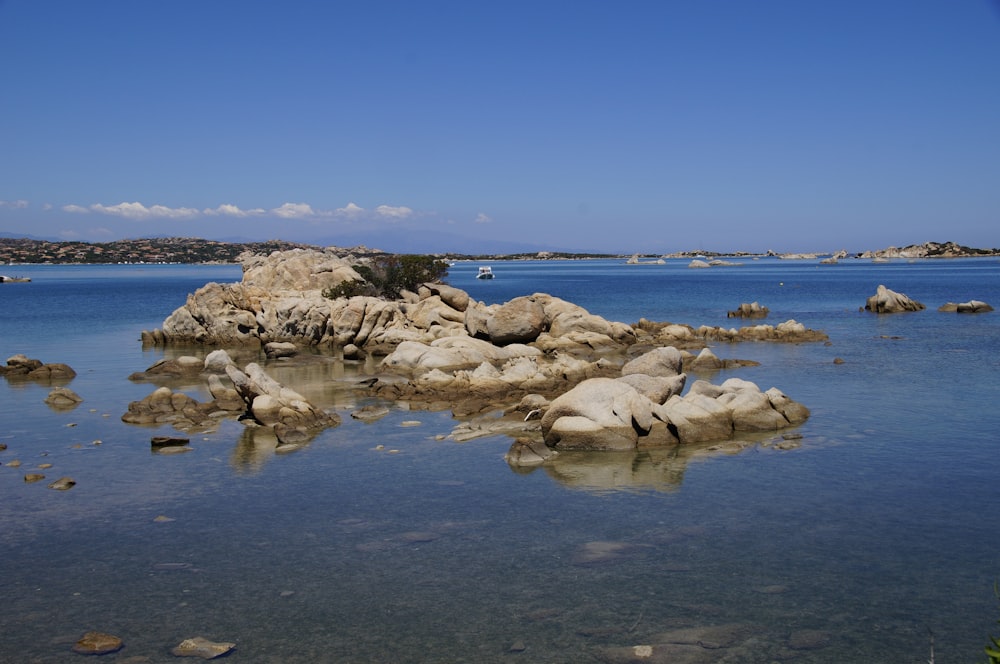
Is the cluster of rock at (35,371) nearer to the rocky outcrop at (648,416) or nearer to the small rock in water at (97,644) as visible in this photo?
the rocky outcrop at (648,416)

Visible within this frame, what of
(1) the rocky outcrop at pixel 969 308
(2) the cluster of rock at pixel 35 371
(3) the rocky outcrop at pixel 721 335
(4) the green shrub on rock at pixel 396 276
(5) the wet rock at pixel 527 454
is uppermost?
(4) the green shrub on rock at pixel 396 276

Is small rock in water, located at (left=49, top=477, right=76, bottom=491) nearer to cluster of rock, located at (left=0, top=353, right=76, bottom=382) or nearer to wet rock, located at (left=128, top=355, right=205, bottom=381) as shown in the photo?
wet rock, located at (left=128, top=355, right=205, bottom=381)

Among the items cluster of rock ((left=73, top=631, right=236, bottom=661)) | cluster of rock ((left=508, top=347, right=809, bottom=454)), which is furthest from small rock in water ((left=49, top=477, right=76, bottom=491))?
cluster of rock ((left=508, top=347, right=809, bottom=454))

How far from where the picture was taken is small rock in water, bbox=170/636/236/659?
10.8m

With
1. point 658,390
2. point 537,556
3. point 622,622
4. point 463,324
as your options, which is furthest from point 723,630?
point 463,324

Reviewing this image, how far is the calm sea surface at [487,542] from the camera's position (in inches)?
452

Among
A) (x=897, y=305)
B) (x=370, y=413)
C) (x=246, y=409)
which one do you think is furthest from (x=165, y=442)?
(x=897, y=305)

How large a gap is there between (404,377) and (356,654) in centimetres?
2453

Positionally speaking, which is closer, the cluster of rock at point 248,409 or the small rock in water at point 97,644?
the small rock in water at point 97,644

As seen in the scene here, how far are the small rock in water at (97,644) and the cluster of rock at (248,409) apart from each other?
12131 millimetres

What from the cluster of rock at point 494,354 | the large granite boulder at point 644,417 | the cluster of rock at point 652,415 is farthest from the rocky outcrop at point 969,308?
the large granite boulder at point 644,417

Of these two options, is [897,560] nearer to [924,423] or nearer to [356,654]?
[356,654]

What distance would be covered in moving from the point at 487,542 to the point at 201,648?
5512mm

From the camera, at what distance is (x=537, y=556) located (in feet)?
46.8
